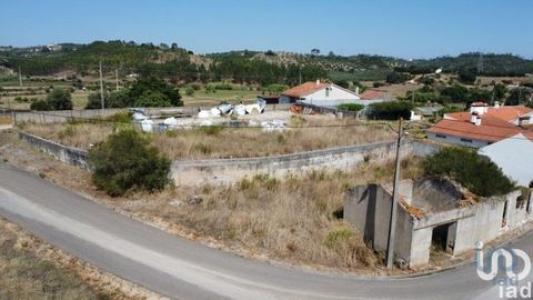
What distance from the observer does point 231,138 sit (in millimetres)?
26297

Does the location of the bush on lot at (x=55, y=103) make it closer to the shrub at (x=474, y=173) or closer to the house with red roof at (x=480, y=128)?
the house with red roof at (x=480, y=128)

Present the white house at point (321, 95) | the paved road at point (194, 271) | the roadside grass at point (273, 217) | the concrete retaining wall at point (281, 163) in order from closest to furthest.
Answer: the paved road at point (194, 271) → the roadside grass at point (273, 217) → the concrete retaining wall at point (281, 163) → the white house at point (321, 95)

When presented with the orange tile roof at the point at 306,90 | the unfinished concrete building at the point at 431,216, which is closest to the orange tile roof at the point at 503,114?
the orange tile roof at the point at 306,90

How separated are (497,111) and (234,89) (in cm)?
5352

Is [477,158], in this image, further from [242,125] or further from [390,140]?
[242,125]

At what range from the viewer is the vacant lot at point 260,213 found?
1360cm

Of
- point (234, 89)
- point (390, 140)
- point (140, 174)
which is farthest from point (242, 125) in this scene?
point (234, 89)

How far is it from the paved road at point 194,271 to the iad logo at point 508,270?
0.38 meters

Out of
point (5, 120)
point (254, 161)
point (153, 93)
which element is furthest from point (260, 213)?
point (153, 93)


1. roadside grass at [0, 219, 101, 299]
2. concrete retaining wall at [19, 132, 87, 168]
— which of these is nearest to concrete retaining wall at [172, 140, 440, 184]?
concrete retaining wall at [19, 132, 87, 168]

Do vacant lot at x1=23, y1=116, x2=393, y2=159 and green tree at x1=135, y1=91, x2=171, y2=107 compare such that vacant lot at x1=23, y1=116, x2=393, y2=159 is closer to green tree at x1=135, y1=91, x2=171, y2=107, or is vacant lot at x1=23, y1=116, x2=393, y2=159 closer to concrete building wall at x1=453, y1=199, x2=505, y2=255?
concrete building wall at x1=453, y1=199, x2=505, y2=255

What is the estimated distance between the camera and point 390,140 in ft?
95.2

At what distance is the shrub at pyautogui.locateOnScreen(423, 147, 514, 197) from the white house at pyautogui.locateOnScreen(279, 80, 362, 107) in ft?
97.6

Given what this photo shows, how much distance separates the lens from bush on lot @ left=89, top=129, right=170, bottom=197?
1747 centimetres
